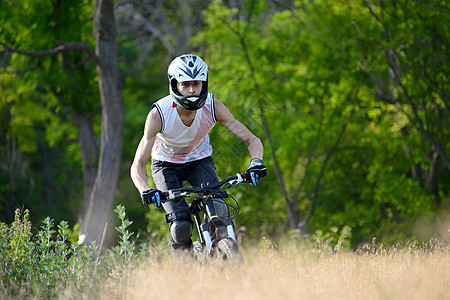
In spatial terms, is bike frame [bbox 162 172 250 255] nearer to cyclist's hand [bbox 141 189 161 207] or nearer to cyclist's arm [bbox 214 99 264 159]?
cyclist's hand [bbox 141 189 161 207]

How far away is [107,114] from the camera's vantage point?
12.4 m

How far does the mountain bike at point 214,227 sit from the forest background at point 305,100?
436cm

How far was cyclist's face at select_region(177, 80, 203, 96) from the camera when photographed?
195 inches

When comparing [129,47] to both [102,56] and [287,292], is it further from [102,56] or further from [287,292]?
[287,292]

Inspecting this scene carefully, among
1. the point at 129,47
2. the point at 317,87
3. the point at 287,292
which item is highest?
the point at 129,47

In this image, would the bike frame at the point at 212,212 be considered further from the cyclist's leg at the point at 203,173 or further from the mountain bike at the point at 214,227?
the cyclist's leg at the point at 203,173

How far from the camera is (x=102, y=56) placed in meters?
12.3

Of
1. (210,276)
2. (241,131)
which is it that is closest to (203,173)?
(241,131)

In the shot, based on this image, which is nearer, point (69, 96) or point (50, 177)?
point (69, 96)

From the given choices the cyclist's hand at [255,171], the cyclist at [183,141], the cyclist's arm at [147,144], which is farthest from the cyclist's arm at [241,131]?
the cyclist's arm at [147,144]

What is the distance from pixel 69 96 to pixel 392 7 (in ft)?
28.7

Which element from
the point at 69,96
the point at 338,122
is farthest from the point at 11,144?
the point at 338,122

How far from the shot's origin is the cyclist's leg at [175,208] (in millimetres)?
5094

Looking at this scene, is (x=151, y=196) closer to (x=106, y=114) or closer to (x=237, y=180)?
(x=237, y=180)
